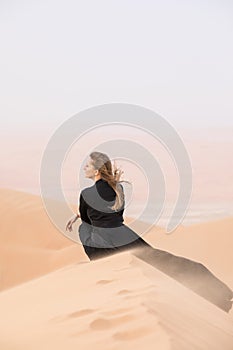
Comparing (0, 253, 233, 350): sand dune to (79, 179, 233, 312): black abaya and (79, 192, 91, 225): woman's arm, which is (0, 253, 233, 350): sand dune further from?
(79, 192, 91, 225): woman's arm

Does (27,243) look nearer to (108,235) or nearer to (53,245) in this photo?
(53,245)

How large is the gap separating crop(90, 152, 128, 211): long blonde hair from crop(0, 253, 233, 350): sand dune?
104 cm

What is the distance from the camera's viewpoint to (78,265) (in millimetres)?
5508

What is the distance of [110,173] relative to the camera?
6180mm

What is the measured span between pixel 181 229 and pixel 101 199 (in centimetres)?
513

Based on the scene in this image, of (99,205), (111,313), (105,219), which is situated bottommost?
(111,313)

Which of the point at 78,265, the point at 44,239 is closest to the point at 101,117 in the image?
the point at 78,265

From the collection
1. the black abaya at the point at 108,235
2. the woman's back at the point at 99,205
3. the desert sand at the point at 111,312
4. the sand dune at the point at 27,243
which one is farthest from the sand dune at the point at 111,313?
the sand dune at the point at 27,243

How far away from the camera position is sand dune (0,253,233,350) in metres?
3.95

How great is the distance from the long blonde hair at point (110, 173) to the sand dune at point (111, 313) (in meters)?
1.04

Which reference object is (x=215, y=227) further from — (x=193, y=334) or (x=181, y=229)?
(x=193, y=334)

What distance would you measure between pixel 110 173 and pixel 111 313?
2.21 metres

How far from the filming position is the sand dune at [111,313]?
3.95 m

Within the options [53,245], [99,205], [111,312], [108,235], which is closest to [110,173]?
[99,205]
